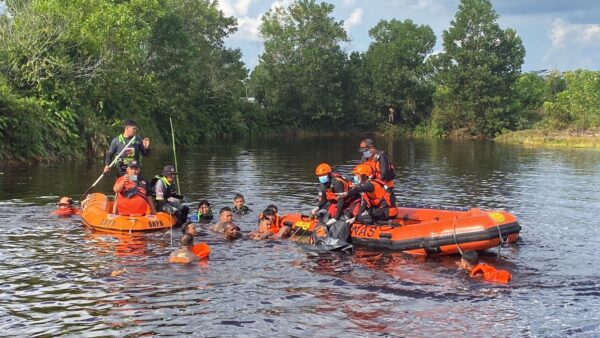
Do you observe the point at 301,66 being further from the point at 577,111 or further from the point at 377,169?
the point at 377,169

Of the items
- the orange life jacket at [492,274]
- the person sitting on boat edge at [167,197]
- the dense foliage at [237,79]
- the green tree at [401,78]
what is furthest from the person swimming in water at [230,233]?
the green tree at [401,78]

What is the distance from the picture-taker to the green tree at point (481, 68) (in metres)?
62.4

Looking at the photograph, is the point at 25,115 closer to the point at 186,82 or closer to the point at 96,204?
the point at 96,204

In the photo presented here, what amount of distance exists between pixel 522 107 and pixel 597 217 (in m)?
56.8

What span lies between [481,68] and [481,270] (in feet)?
178

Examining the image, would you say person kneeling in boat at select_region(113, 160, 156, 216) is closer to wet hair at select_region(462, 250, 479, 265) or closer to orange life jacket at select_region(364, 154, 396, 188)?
orange life jacket at select_region(364, 154, 396, 188)

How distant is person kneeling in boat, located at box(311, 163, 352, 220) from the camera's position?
1322 cm

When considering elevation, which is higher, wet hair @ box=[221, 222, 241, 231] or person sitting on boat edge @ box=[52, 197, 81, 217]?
person sitting on boat edge @ box=[52, 197, 81, 217]

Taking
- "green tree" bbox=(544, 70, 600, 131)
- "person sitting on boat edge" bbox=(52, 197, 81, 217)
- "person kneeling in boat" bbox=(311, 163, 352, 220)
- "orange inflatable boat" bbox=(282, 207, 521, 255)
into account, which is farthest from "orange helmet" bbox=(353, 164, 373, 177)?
"green tree" bbox=(544, 70, 600, 131)

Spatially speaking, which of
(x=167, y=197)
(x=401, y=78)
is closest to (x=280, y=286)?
(x=167, y=197)

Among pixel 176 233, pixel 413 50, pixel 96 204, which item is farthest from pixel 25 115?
pixel 413 50

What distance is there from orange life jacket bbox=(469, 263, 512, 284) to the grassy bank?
1520 inches

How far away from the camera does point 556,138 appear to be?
165 feet

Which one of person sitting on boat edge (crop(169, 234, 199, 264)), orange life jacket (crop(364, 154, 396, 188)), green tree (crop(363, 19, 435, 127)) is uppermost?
green tree (crop(363, 19, 435, 127))
